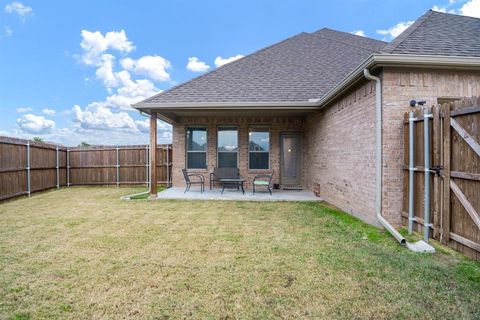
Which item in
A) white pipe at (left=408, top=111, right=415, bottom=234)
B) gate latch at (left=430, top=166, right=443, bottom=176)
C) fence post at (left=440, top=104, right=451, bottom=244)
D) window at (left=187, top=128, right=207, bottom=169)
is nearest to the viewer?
fence post at (left=440, top=104, right=451, bottom=244)

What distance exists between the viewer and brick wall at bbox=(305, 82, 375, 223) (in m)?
5.11

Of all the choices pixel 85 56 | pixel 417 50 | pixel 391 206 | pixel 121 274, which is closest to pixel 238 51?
pixel 85 56

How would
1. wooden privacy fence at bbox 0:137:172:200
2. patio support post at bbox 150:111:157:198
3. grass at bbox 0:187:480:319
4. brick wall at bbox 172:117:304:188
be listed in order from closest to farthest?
grass at bbox 0:187:480:319 < patio support post at bbox 150:111:157:198 < brick wall at bbox 172:117:304:188 < wooden privacy fence at bbox 0:137:172:200

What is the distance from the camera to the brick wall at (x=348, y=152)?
5.11 meters

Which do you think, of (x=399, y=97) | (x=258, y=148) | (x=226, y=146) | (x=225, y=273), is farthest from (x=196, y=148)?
(x=225, y=273)

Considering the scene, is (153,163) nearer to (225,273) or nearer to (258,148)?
(258,148)

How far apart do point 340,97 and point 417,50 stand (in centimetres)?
206

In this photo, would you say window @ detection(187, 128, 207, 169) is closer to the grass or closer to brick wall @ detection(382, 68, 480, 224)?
the grass

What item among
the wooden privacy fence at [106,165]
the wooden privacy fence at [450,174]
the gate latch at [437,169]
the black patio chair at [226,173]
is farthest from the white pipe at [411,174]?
the wooden privacy fence at [106,165]

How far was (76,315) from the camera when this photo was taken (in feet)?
7.25

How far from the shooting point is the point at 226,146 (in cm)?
1075

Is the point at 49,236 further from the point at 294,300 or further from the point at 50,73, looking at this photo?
the point at 50,73

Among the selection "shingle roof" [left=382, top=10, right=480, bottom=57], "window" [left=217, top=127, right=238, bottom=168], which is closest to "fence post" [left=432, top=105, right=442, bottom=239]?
"shingle roof" [left=382, top=10, right=480, bottom=57]

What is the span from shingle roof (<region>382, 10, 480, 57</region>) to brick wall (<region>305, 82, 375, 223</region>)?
92 cm
